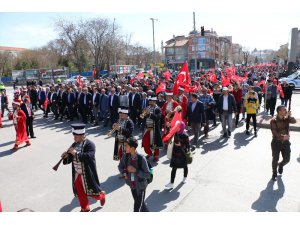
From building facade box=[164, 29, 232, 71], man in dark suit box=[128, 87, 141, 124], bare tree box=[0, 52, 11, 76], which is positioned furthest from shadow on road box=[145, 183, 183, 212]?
building facade box=[164, 29, 232, 71]

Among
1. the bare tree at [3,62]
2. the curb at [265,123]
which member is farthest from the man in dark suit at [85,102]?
the bare tree at [3,62]

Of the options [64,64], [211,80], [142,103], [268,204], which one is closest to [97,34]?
[64,64]

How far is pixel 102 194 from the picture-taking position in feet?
16.7

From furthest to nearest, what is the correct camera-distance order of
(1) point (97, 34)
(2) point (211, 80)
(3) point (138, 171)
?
(1) point (97, 34) → (2) point (211, 80) → (3) point (138, 171)

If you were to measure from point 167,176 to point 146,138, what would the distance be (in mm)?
1336

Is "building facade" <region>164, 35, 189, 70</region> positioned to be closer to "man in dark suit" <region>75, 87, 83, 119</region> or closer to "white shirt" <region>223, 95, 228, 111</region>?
"man in dark suit" <region>75, 87, 83, 119</region>

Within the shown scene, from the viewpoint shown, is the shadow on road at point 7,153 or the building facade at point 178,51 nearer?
the shadow on road at point 7,153

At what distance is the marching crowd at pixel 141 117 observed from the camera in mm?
4684

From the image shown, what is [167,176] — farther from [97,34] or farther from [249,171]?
[97,34]

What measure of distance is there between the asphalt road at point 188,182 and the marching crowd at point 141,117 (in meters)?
0.42

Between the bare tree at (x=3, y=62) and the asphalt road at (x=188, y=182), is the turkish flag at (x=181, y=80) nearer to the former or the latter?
the asphalt road at (x=188, y=182)

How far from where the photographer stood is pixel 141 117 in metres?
7.91

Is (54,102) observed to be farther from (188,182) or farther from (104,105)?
(188,182)

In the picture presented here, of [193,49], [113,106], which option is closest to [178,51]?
[193,49]
